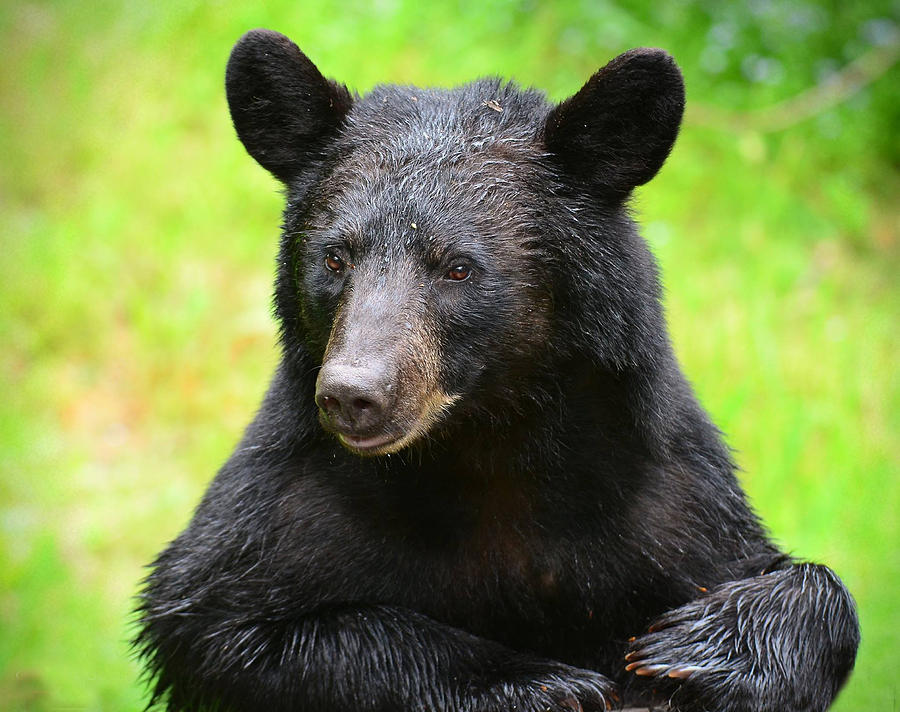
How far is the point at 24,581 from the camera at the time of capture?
7.80m

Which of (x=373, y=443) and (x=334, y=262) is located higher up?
(x=334, y=262)

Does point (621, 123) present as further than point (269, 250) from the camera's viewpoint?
No

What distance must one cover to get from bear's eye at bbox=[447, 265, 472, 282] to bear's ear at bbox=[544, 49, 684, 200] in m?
0.57

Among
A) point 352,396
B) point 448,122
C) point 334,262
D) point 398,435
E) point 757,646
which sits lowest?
point 757,646

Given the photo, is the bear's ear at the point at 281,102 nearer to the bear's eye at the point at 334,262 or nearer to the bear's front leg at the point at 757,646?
the bear's eye at the point at 334,262

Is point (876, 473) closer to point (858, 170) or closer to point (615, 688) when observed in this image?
point (858, 170)

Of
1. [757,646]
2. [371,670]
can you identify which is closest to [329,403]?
[371,670]

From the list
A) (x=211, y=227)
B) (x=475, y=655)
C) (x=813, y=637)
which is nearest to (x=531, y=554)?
(x=475, y=655)

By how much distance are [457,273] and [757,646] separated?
159cm

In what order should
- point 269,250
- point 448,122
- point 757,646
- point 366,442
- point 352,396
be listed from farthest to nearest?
point 269,250, point 448,122, point 757,646, point 366,442, point 352,396

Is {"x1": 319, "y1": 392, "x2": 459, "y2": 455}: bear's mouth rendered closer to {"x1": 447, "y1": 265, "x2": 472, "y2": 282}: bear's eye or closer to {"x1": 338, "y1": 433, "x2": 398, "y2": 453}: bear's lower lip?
{"x1": 338, "y1": 433, "x2": 398, "y2": 453}: bear's lower lip

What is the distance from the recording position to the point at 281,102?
15.0 feet

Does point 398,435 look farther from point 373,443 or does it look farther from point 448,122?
point 448,122

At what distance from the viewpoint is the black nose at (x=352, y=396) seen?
3.73 meters
